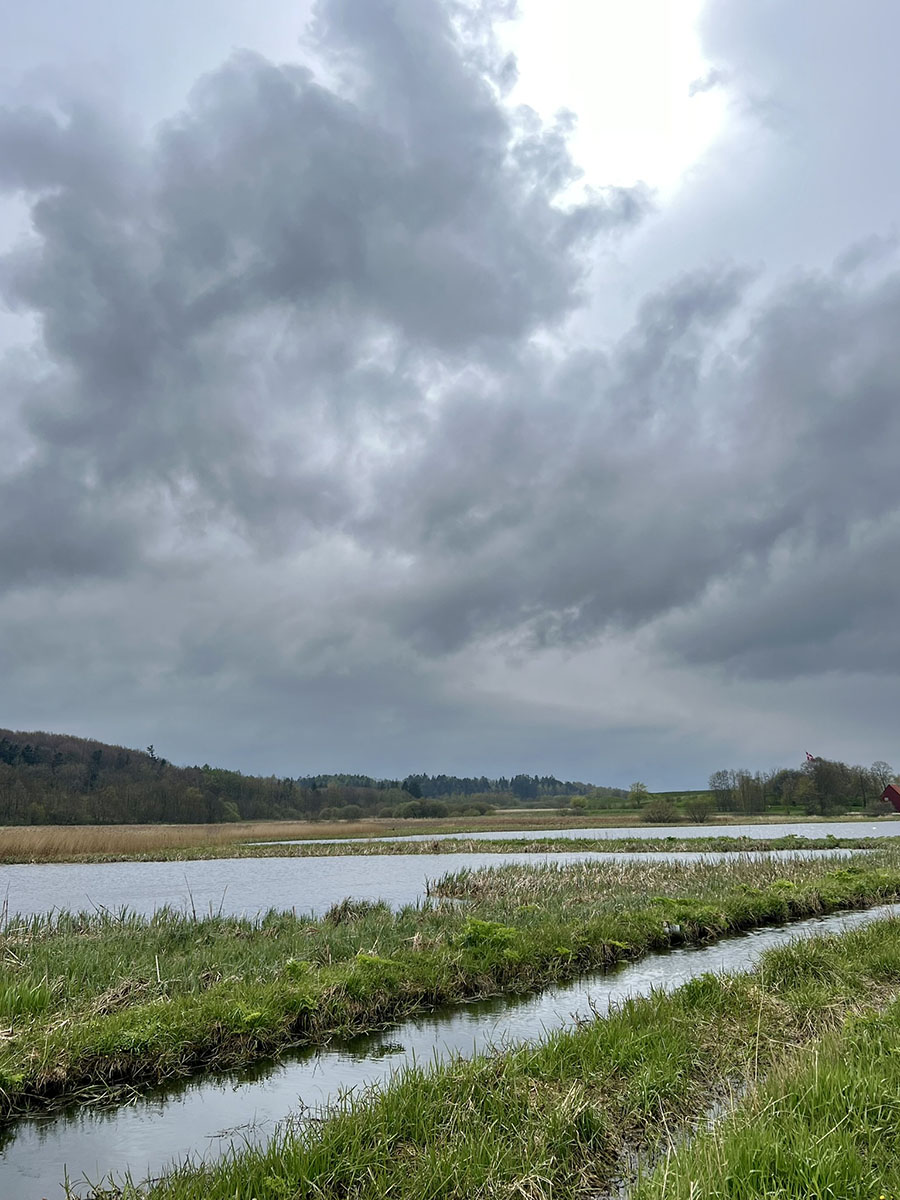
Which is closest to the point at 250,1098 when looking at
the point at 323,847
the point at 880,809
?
the point at 323,847

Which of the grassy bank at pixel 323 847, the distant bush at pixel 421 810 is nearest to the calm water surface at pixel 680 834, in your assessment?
the grassy bank at pixel 323 847

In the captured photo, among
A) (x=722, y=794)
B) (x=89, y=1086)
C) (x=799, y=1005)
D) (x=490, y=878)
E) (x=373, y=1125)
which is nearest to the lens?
(x=373, y=1125)

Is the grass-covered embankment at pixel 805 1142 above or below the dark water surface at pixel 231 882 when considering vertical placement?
above

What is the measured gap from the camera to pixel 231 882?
38.4 meters

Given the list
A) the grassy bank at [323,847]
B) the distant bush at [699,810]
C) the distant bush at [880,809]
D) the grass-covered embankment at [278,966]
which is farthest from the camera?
the distant bush at [699,810]

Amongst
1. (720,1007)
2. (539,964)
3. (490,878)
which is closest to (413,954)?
(539,964)

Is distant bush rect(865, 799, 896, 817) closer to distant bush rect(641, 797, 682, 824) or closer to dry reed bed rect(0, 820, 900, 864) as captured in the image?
distant bush rect(641, 797, 682, 824)

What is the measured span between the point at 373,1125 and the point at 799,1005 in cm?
777

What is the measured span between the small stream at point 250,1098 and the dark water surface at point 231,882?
11.6 m

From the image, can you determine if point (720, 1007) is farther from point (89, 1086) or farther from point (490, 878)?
point (490, 878)

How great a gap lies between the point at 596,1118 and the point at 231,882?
34240 mm

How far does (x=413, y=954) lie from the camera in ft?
53.2

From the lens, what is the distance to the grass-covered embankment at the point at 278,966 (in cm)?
1075

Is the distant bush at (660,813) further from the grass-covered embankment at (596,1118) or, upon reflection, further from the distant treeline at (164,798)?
the grass-covered embankment at (596,1118)
